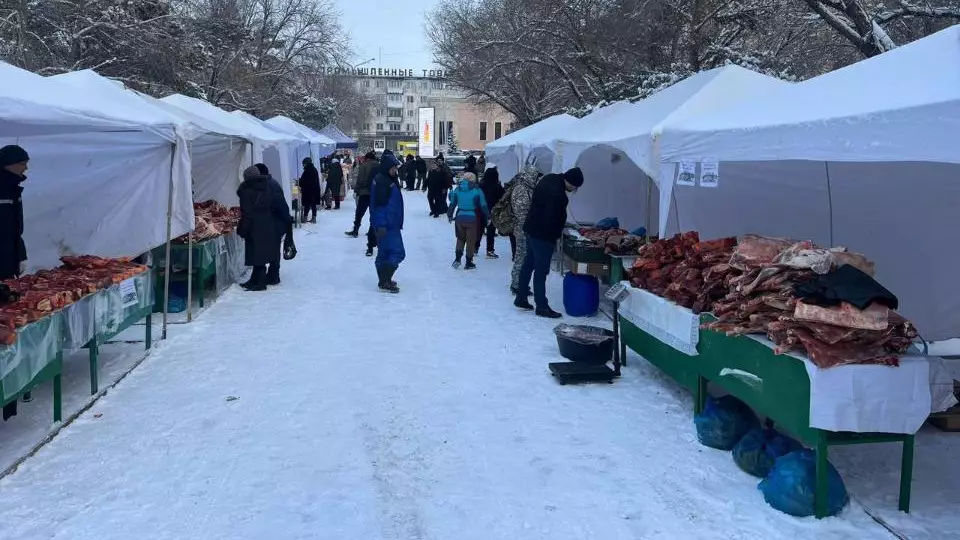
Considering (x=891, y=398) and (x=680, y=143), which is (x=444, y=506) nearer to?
(x=891, y=398)

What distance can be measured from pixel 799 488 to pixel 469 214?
920cm

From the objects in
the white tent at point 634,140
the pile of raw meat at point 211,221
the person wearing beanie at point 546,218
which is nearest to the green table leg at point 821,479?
the white tent at point 634,140

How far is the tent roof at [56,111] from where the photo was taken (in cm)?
525

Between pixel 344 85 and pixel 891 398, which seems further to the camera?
pixel 344 85

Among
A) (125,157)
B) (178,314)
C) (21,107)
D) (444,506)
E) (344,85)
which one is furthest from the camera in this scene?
(344,85)

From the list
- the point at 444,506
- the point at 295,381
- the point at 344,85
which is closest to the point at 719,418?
the point at 444,506

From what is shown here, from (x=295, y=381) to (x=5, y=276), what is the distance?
8.62 ft

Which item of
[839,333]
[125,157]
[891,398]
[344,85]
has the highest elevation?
[344,85]

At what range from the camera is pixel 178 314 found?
9.50 meters

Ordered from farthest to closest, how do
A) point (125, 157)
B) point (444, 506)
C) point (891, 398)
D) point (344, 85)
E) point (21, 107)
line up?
point (344, 85) → point (125, 157) → point (21, 107) → point (444, 506) → point (891, 398)

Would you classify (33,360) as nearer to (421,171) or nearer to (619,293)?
(619,293)

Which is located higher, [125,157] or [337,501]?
[125,157]

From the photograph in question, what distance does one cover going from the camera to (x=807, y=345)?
423 cm

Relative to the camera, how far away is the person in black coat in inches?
427
